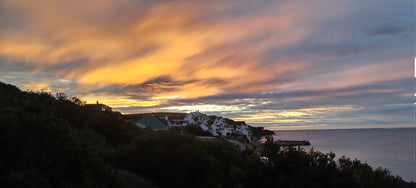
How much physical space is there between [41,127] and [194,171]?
793 centimetres

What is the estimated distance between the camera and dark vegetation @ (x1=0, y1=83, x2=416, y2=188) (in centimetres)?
1030

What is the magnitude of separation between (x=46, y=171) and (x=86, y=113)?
18.1m

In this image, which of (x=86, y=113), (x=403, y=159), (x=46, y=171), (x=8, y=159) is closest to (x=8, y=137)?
(x=8, y=159)

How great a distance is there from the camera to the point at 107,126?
28.3m

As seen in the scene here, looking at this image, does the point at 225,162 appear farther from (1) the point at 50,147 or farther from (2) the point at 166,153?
(1) the point at 50,147

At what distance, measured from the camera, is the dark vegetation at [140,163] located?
405 inches

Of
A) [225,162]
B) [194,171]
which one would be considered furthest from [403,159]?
[194,171]

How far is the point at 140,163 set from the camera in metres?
17.4

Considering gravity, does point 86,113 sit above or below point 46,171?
above

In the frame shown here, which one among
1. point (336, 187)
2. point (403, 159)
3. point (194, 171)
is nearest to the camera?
point (336, 187)

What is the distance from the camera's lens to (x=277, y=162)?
12953 mm

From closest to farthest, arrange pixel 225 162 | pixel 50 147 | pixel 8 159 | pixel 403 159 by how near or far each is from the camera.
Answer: pixel 8 159 < pixel 50 147 < pixel 225 162 < pixel 403 159

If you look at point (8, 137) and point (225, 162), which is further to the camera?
point (225, 162)

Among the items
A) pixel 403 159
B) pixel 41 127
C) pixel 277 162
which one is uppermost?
pixel 41 127
